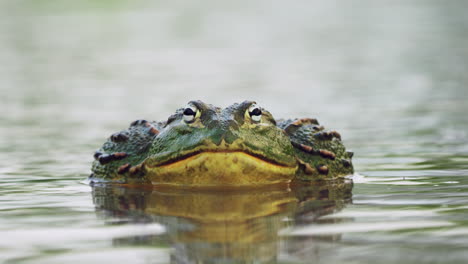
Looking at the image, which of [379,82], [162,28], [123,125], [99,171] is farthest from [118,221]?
[162,28]

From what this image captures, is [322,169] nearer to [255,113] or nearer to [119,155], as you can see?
[255,113]

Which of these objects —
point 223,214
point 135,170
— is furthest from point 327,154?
point 223,214

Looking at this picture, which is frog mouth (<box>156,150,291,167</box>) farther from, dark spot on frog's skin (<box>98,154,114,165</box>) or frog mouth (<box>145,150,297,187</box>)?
dark spot on frog's skin (<box>98,154,114,165</box>)

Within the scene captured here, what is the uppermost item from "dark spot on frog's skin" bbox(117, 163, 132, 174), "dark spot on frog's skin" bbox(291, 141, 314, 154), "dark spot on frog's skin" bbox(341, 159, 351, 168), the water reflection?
"dark spot on frog's skin" bbox(291, 141, 314, 154)

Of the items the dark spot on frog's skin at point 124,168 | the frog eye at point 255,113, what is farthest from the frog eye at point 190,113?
the dark spot on frog's skin at point 124,168

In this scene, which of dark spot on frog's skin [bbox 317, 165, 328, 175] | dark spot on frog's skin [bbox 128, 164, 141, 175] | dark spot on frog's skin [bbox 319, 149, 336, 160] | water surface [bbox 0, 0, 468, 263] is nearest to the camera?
water surface [bbox 0, 0, 468, 263]

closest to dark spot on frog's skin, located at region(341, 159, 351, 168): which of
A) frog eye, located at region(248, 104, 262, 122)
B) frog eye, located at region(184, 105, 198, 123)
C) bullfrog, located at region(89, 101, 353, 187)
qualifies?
bullfrog, located at region(89, 101, 353, 187)

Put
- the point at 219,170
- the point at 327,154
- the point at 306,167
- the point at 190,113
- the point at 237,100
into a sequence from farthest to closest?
1. the point at 237,100
2. the point at 327,154
3. the point at 306,167
4. the point at 190,113
5. the point at 219,170

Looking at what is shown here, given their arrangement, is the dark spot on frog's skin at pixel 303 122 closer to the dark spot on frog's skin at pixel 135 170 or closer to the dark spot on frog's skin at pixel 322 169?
the dark spot on frog's skin at pixel 322 169
